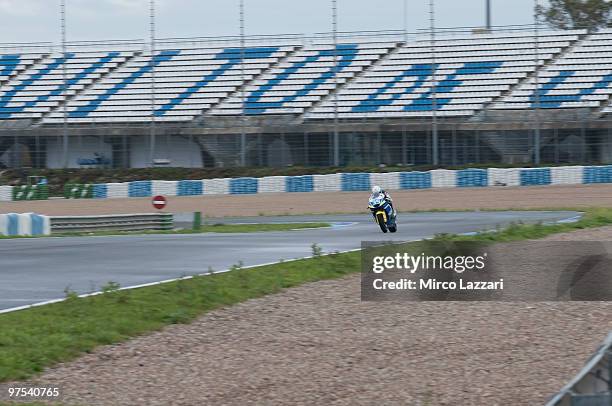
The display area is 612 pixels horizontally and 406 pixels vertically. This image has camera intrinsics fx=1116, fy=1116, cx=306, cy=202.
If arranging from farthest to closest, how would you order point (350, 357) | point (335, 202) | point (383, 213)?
point (335, 202)
point (383, 213)
point (350, 357)

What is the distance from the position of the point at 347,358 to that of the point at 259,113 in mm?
45219

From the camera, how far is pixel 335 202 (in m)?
43.5

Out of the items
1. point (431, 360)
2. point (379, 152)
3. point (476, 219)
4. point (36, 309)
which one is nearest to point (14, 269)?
point (36, 309)

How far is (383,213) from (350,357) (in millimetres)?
15419

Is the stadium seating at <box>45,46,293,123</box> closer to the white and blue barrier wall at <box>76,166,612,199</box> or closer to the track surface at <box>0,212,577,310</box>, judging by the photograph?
the white and blue barrier wall at <box>76,166,612,199</box>

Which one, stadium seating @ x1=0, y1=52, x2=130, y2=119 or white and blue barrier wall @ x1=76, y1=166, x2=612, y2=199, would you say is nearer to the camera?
white and blue barrier wall @ x1=76, y1=166, x2=612, y2=199

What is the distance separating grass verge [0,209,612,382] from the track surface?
968 mm

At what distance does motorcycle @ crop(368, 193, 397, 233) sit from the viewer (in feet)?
82.0

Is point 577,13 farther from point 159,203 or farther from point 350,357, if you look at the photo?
point 350,357

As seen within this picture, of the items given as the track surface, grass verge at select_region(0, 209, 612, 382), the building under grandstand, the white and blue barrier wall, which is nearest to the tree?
the building under grandstand

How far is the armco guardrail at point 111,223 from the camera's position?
29.8 m

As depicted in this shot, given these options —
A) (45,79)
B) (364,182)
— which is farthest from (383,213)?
(45,79)

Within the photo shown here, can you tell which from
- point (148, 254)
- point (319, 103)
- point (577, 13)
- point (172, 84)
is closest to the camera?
point (148, 254)

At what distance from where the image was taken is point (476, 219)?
1212 inches
